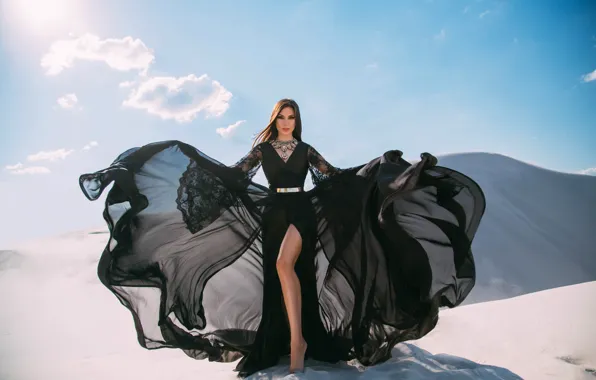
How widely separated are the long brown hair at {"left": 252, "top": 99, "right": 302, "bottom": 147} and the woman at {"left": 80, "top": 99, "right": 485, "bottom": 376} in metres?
0.02

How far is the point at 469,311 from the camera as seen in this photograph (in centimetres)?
557

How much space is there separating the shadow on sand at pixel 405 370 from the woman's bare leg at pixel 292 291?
→ 13cm

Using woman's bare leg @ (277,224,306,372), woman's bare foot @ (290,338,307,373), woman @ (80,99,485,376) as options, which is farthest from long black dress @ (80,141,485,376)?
woman's bare foot @ (290,338,307,373)

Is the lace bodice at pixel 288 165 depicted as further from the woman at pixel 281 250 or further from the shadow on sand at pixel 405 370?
the shadow on sand at pixel 405 370

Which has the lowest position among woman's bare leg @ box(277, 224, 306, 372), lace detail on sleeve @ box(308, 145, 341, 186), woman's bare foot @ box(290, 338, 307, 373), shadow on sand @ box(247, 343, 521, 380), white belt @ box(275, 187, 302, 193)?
shadow on sand @ box(247, 343, 521, 380)

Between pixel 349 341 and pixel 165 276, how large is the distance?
1.66 metres

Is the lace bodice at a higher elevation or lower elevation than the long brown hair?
lower

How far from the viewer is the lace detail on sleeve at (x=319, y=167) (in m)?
4.01

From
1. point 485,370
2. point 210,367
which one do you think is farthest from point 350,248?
point 210,367

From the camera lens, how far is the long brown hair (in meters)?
4.00

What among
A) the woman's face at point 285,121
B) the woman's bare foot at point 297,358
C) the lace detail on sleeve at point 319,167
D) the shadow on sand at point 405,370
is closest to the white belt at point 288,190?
the lace detail on sleeve at point 319,167

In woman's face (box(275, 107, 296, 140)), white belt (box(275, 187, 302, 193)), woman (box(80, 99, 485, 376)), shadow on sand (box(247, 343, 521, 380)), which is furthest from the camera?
woman's face (box(275, 107, 296, 140))

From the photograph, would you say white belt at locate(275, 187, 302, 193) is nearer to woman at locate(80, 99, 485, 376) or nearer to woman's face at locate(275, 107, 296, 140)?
woman at locate(80, 99, 485, 376)

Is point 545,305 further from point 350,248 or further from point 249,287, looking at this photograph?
point 249,287
